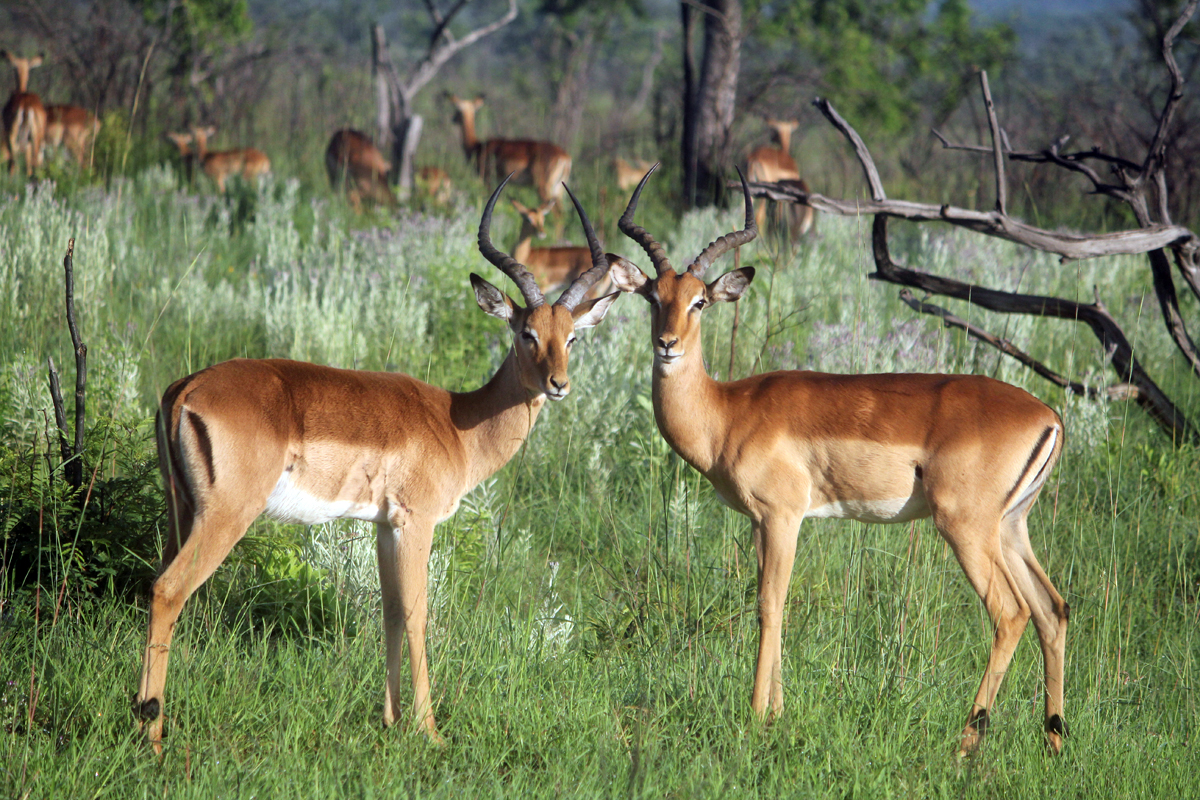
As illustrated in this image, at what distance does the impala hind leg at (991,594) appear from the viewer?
123 inches

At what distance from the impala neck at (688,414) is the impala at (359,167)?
9399 mm

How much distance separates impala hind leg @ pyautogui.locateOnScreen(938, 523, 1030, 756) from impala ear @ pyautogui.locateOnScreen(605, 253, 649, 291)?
141cm

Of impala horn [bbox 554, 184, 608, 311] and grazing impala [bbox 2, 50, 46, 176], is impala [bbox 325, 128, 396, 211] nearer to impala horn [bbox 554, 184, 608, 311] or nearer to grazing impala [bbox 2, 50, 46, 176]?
grazing impala [bbox 2, 50, 46, 176]

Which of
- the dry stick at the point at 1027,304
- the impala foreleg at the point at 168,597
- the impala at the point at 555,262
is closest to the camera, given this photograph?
the impala foreleg at the point at 168,597

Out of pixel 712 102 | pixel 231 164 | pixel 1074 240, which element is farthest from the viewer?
pixel 231 164

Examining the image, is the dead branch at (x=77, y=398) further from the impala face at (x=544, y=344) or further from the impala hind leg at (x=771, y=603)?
the impala hind leg at (x=771, y=603)

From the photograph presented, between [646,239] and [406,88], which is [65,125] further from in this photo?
[646,239]

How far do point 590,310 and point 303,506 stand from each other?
1.25 metres

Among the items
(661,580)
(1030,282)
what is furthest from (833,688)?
(1030,282)

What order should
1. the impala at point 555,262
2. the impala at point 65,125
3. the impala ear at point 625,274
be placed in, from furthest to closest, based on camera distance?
the impala at point 65,125 < the impala at point 555,262 < the impala ear at point 625,274

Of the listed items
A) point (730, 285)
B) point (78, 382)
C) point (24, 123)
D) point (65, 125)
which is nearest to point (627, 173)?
point (65, 125)

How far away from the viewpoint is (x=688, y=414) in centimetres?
341

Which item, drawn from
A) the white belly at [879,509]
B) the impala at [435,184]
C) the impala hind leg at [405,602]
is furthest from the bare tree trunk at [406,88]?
the white belly at [879,509]

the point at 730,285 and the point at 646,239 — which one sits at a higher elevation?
the point at 646,239
